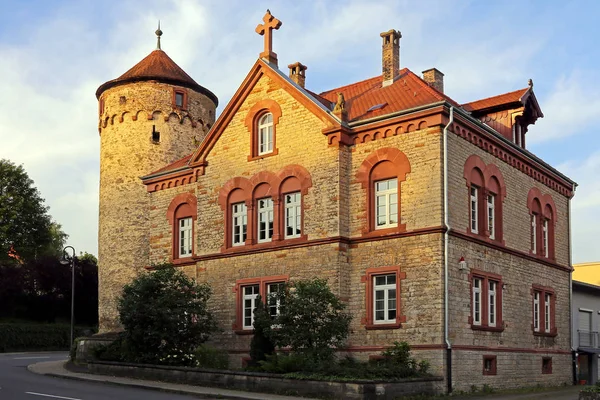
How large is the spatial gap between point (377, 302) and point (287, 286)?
10.4 feet

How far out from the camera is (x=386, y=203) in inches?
1072

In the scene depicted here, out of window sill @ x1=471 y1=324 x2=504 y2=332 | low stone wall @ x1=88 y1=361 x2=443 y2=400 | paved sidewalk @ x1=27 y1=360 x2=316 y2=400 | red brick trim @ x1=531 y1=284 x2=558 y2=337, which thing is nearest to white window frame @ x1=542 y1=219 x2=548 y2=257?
red brick trim @ x1=531 y1=284 x2=558 y2=337

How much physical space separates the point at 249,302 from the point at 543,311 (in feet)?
39.2

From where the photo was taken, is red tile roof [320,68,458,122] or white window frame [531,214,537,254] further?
white window frame [531,214,537,254]

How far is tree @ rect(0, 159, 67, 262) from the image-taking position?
62438mm

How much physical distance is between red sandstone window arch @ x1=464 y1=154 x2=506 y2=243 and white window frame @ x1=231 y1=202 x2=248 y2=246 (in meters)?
8.78

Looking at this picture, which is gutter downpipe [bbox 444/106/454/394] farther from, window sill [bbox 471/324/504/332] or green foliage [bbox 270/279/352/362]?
green foliage [bbox 270/279/352/362]

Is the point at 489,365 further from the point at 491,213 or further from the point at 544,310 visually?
the point at 544,310

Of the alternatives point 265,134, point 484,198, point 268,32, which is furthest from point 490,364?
point 268,32

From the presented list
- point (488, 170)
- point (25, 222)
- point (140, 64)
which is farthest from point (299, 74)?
point (25, 222)

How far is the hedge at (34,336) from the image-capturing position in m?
49.9

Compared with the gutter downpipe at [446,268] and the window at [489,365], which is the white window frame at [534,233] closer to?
the window at [489,365]

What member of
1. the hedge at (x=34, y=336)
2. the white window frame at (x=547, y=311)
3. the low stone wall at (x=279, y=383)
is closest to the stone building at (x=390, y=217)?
the white window frame at (x=547, y=311)

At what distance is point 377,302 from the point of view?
26766 mm
